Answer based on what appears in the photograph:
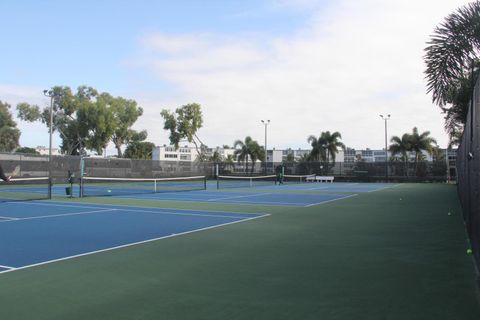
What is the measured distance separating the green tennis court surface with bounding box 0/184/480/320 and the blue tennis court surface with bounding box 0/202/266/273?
0.64 meters

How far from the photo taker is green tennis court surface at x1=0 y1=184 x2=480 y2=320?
4.15 m

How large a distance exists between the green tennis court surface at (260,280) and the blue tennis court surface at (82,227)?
2.09ft

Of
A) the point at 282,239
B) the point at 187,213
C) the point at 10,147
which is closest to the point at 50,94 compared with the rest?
the point at 187,213

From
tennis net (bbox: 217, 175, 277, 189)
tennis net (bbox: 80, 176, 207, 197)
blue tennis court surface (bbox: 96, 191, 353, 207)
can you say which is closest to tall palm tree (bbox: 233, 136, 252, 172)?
tennis net (bbox: 217, 175, 277, 189)

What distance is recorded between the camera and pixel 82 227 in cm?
1002

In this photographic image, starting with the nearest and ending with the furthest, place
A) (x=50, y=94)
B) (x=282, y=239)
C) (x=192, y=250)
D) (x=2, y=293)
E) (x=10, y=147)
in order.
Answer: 1. (x=2, y=293)
2. (x=192, y=250)
3. (x=282, y=239)
4. (x=50, y=94)
5. (x=10, y=147)

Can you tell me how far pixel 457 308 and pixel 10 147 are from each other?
6823cm

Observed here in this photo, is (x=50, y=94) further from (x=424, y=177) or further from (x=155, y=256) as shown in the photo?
(x=424, y=177)

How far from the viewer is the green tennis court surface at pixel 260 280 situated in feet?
13.6

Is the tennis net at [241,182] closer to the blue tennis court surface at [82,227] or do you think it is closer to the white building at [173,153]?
the blue tennis court surface at [82,227]

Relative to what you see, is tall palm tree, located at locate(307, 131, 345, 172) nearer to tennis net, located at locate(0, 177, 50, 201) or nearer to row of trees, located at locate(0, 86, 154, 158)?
row of trees, located at locate(0, 86, 154, 158)

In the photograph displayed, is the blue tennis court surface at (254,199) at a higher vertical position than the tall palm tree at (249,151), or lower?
lower

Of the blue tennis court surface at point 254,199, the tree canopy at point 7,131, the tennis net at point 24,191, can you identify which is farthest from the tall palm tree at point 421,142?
the tree canopy at point 7,131

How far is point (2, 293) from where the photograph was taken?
15.8 ft
